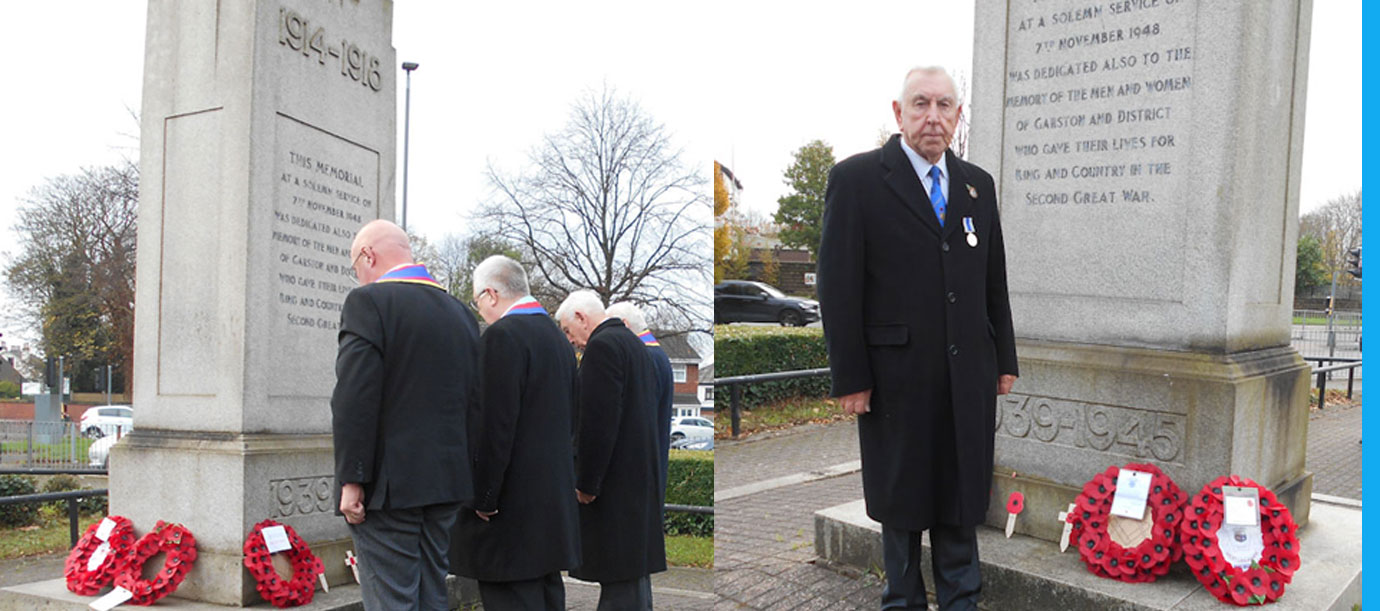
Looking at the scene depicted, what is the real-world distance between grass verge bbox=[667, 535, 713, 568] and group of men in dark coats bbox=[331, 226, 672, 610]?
171 inches

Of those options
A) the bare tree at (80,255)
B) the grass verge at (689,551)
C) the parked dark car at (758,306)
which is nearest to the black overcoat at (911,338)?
the grass verge at (689,551)

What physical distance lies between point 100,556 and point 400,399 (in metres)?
2.39

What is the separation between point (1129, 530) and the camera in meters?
4.23

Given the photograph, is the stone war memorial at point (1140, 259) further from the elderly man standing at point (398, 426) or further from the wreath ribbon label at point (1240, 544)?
the elderly man standing at point (398, 426)

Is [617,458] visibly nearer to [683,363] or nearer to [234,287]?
[234,287]

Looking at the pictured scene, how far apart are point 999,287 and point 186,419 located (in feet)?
14.4

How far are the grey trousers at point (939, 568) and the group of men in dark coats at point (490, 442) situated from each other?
156cm

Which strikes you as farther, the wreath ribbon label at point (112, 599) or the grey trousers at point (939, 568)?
the wreath ribbon label at point (112, 599)

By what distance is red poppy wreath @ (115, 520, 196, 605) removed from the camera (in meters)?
4.99

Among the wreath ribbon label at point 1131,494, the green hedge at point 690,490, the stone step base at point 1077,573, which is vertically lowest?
the green hedge at point 690,490

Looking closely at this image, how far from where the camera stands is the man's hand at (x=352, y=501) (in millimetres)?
3824

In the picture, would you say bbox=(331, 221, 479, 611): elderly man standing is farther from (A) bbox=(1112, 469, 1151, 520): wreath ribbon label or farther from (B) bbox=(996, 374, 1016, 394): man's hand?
(A) bbox=(1112, 469, 1151, 520): wreath ribbon label

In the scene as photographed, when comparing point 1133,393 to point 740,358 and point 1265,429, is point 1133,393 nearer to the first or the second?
point 1265,429

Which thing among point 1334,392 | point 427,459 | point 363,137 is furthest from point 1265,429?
point 1334,392
